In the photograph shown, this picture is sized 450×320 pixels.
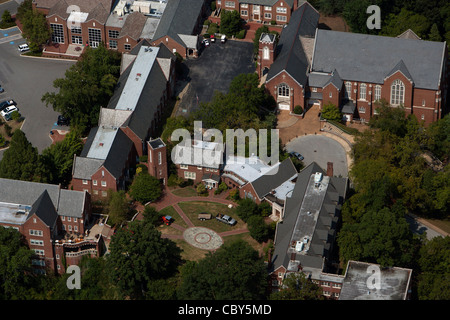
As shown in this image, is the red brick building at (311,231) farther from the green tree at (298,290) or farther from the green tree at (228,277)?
the green tree at (228,277)

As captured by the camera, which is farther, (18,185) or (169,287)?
(18,185)

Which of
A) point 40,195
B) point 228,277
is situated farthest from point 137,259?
point 40,195

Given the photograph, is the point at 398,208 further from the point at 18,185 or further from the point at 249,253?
the point at 18,185

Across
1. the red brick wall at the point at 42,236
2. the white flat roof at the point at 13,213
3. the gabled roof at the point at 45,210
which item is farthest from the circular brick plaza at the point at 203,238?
the white flat roof at the point at 13,213

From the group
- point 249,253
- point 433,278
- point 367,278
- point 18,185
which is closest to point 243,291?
point 249,253

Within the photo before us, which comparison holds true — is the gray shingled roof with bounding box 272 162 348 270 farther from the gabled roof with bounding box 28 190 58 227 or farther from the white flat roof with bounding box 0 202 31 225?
the white flat roof with bounding box 0 202 31 225

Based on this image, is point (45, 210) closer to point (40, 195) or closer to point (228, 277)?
point (40, 195)
